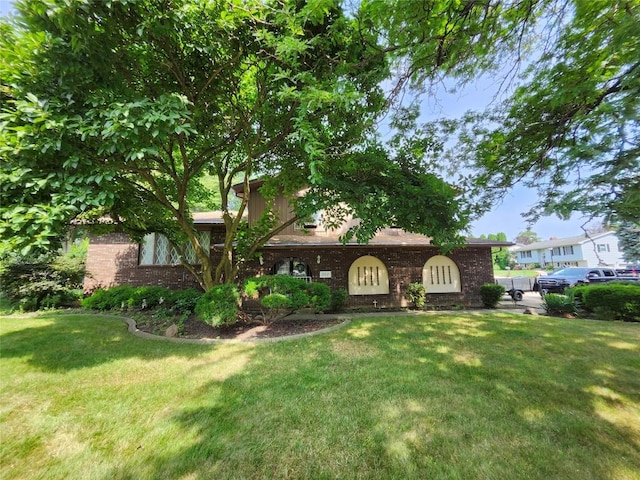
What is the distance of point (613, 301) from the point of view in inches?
340

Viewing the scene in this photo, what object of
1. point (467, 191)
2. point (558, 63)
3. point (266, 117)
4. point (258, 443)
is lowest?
point (258, 443)

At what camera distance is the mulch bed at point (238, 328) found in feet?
22.1

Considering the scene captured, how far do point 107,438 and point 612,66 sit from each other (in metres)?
7.79

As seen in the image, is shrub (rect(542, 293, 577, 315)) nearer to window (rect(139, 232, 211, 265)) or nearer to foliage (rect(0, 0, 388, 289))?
foliage (rect(0, 0, 388, 289))

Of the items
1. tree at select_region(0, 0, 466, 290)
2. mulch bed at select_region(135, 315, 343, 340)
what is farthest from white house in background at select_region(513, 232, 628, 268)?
tree at select_region(0, 0, 466, 290)

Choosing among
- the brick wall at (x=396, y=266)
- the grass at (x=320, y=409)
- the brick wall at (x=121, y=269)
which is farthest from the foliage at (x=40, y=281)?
the brick wall at (x=396, y=266)

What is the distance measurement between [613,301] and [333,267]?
30.5 ft

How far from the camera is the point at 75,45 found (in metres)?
3.86

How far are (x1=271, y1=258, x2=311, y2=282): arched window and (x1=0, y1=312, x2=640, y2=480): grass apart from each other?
5.38m

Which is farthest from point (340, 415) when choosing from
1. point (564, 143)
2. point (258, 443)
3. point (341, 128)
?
point (341, 128)

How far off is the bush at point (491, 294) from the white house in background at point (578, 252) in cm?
2469

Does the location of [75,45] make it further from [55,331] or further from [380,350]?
[380,350]

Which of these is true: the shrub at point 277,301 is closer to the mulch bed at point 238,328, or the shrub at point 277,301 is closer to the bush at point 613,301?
the mulch bed at point 238,328

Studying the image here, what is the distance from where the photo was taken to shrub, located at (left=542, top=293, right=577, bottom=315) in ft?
30.8
